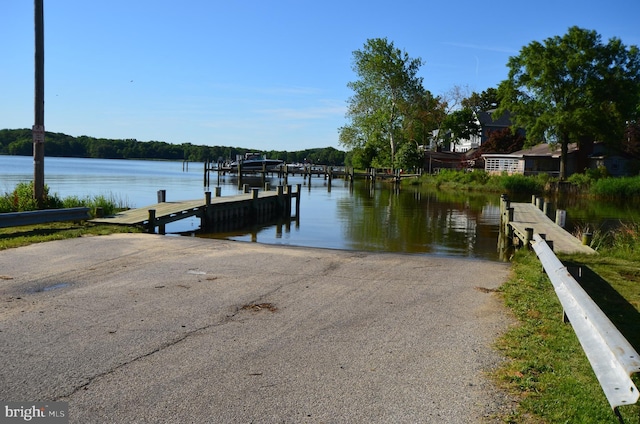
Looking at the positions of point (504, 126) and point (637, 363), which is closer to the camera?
point (637, 363)

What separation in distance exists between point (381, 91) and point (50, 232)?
63.5 meters

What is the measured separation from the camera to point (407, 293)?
30.1 ft

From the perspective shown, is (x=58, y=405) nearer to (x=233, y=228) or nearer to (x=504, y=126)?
(x=233, y=228)

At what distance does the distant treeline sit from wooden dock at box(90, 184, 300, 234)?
119 m

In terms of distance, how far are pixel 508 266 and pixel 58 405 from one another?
10658 millimetres

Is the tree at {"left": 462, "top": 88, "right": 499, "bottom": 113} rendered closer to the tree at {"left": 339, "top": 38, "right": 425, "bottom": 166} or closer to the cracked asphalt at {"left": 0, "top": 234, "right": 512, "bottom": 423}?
the tree at {"left": 339, "top": 38, "right": 425, "bottom": 166}

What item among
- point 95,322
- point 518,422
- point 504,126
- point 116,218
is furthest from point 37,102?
point 504,126

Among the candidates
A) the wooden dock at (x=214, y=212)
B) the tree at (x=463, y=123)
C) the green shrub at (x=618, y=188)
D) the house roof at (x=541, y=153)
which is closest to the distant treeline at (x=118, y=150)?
the tree at (x=463, y=123)

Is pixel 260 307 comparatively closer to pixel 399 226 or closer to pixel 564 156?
pixel 399 226

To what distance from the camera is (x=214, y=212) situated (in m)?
25.5

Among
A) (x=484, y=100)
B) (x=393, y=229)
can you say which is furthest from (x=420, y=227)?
(x=484, y=100)

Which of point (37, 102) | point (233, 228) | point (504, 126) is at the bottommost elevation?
point (233, 228)

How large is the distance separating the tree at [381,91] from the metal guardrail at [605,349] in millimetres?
68940

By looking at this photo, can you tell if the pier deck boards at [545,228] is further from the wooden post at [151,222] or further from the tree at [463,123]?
the tree at [463,123]
